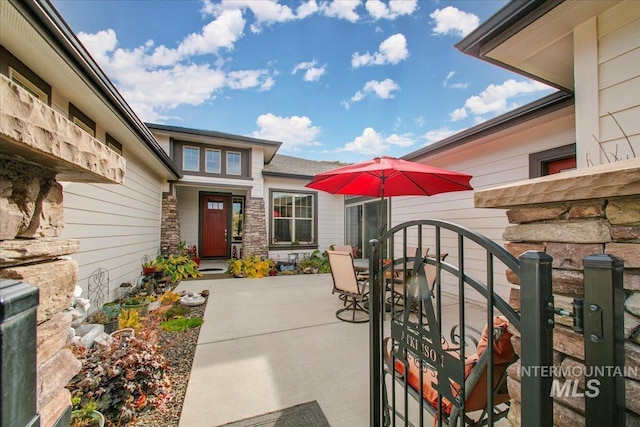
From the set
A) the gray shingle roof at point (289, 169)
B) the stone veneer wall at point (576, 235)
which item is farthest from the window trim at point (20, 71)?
the gray shingle roof at point (289, 169)

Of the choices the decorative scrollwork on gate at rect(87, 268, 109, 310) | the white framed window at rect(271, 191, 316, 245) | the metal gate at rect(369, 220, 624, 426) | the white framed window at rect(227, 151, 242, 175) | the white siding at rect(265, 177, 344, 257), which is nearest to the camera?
the metal gate at rect(369, 220, 624, 426)

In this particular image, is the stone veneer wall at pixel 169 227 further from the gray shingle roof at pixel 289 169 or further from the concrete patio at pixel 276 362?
the concrete patio at pixel 276 362

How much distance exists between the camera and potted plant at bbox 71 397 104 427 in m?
1.78

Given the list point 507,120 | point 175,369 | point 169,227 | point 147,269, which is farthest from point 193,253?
point 507,120

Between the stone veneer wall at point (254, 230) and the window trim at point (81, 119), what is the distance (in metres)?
5.15

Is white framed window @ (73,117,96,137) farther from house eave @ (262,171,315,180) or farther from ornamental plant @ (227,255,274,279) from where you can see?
house eave @ (262,171,315,180)

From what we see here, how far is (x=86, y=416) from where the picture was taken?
183cm

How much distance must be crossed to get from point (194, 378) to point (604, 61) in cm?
468

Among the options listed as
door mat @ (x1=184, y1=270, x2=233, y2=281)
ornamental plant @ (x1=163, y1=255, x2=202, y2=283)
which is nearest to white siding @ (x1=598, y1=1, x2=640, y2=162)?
door mat @ (x1=184, y1=270, x2=233, y2=281)

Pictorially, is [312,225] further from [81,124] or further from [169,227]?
[81,124]

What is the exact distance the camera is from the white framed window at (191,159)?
8.52 metres

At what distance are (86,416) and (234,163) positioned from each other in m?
8.02

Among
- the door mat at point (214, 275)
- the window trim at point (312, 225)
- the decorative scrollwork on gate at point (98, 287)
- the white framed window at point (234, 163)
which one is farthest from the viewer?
the window trim at point (312, 225)

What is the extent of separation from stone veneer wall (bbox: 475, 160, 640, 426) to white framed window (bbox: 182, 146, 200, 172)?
9.07 m
